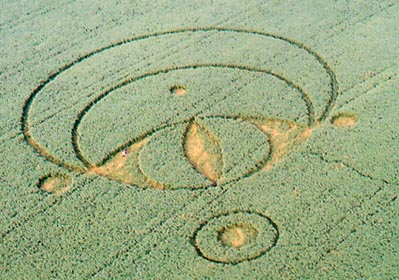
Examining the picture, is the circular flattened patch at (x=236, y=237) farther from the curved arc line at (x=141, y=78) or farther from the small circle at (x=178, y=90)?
the small circle at (x=178, y=90)

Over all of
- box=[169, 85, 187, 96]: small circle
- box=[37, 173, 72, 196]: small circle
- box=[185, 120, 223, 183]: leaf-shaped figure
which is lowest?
box=[185, 120, 223, 183]: leaf-shaped figure

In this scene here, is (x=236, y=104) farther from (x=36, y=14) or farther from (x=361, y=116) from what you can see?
(x=36, y=14)

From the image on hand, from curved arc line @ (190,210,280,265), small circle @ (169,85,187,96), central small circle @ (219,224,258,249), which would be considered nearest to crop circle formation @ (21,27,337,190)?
small circle @ (169,85,187,96)

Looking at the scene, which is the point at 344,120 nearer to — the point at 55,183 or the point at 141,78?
the point at 141,78

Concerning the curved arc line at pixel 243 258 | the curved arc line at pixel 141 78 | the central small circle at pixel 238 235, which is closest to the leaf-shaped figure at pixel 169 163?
the curved arc line at pixel 141 78

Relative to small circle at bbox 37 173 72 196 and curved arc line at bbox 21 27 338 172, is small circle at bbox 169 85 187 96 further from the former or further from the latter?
small circle at bbox 37 173 72 196

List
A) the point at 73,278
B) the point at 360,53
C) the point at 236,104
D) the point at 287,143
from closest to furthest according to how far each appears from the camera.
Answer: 1. the point at 73,278
2. the point at 287,143
3. the point at 236,104
4. the point at 360,53

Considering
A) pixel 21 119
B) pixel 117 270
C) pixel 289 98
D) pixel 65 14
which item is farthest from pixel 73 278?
pixel 65 14
